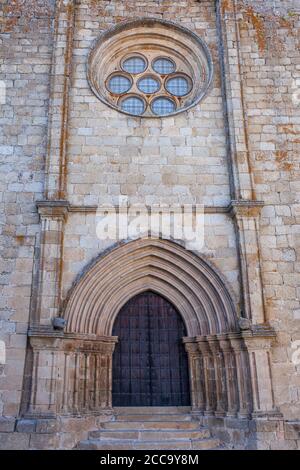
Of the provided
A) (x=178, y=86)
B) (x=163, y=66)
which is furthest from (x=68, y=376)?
(x=163, y=66)

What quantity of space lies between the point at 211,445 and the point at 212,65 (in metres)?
6.74

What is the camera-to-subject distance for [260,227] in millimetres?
7215

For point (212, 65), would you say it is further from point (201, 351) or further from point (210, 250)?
point (201, 351)

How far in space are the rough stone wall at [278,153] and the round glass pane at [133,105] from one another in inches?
79.5

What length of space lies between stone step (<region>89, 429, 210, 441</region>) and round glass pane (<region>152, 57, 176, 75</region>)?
670 centimetres

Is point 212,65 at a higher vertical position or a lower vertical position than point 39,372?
higher

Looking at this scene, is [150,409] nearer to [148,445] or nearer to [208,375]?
[148,445]

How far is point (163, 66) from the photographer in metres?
8.93

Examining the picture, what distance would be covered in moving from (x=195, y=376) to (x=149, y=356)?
81 cm

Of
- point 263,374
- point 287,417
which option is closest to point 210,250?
point 263,374

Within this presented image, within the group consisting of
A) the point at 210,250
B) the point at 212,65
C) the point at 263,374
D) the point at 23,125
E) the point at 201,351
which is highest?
the point at 212,65

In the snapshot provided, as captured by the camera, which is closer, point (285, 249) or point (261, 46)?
point (285, 249)

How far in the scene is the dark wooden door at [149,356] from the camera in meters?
6.89

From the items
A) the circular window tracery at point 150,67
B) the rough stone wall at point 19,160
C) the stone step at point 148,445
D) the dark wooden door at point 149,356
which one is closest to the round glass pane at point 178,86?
the circular window tracery at point 150,67
